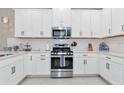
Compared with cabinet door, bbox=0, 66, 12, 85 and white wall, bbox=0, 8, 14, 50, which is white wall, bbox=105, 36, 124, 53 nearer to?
cabinet door, bbox=0, 66, 12, 85

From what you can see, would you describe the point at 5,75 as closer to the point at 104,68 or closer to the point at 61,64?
the point at 61,64

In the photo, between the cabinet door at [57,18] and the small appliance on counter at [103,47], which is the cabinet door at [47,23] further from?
the small appliance on counter at [103,47]

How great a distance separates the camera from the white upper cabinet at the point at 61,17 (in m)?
5.39

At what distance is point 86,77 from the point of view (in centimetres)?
522

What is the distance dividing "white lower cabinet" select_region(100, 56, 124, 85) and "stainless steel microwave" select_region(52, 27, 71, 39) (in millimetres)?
1420

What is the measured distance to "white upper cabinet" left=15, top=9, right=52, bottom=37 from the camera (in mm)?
5414

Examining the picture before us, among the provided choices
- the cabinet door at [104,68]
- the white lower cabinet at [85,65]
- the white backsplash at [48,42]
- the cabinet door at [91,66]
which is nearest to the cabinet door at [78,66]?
the white lower cabinet at [85,65]

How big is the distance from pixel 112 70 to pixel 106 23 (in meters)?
1.68

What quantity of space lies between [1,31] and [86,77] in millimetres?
3299

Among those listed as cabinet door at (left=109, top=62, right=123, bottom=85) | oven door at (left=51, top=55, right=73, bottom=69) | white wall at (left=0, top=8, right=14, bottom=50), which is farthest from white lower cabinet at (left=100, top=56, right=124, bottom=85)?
white wall at (left=0, top=8, right=14, bottom=50)

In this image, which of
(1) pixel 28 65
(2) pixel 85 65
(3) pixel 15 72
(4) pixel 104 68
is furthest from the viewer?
(2) pixel 85 65

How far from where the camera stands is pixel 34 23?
214 inches

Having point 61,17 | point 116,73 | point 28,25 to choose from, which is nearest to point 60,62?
point 61,17
